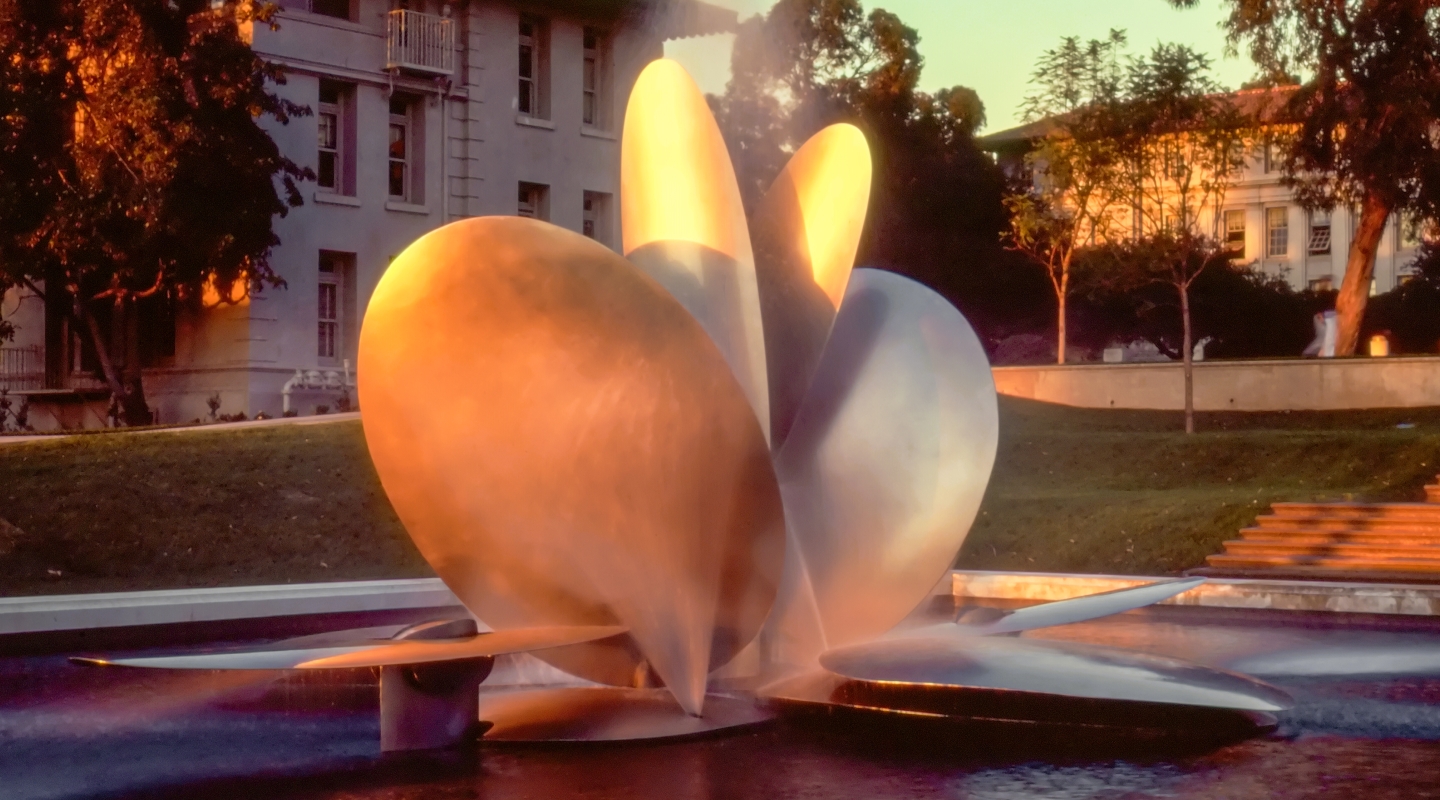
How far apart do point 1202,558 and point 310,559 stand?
8.99m

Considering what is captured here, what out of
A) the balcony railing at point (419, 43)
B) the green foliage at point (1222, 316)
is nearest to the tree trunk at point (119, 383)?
the balcony railing at point (419, 43)

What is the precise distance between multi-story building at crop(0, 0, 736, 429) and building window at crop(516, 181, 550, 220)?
0.10ft

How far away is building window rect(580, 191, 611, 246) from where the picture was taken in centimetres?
3431

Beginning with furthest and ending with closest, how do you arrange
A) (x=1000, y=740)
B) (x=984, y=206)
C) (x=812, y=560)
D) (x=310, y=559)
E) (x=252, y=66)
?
(x=984, y=206) < (x=252, y=66) < (x=310, y=559) < (x=812, y=560) < (x=1000, y=740)

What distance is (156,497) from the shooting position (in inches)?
654

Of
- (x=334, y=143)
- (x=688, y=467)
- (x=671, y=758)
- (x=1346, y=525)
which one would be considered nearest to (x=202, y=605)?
(x=671, y=758)

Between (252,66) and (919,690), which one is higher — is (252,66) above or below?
above

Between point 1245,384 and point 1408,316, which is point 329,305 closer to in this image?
point 1245,384

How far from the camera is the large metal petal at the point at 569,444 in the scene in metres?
6.50

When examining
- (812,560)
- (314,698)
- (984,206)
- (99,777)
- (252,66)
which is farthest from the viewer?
(984,206)

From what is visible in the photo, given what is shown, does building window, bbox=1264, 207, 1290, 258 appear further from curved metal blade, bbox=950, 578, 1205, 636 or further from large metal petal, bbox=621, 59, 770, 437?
large metal petal, bbox=621, 59, 770, 437

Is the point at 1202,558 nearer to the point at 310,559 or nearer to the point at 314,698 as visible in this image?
the point at 310,559

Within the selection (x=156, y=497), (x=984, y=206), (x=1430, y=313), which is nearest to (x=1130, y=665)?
(x=156, y=497)

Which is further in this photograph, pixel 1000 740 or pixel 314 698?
pixel 314 698
